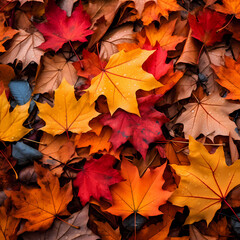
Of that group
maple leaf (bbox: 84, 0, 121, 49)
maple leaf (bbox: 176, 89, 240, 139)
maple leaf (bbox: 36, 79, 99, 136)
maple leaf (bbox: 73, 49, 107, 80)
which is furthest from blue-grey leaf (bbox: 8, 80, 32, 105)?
maple leaf (bbox: 176, 89, 240, 139)

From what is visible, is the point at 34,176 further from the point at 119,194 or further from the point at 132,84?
the point at 132,84

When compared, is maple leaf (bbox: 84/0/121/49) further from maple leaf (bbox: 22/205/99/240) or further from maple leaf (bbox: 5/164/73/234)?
maple leaf (bbox: 22/205/99/240)

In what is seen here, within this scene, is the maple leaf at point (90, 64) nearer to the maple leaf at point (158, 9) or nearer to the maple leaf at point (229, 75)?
the maple leaf at point (158, 9)

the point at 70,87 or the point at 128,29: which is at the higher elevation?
the point at 128,29

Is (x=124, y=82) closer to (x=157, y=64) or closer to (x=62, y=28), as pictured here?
(x=157, y=64)

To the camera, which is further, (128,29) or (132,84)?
(128,29)

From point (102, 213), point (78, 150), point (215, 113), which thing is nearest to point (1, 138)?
point (78, 150)

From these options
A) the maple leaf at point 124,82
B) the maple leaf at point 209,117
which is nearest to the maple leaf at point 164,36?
the maple leaf at point 124,82
